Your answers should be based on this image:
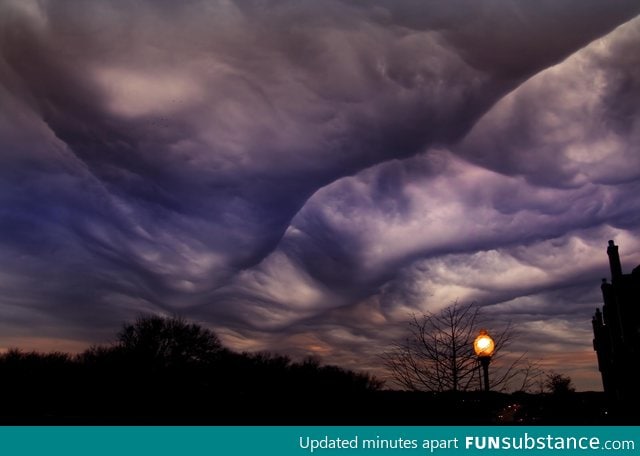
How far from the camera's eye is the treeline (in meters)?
30.5

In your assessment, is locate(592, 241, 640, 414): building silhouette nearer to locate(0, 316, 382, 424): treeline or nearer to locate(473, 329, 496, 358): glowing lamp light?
locate(0, 316, 382, 424): treeline

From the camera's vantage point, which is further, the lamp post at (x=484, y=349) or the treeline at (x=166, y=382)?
the treeline at (x=166, y=382)

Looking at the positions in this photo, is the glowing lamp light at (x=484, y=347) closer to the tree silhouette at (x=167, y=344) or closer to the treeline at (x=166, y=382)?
the treeline at (x=166, y=382)

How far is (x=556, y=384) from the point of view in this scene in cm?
8475

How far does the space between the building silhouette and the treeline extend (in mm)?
19847

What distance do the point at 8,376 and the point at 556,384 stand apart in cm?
8602

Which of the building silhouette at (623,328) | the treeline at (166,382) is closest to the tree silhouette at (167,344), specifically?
the treeline at (166,382)

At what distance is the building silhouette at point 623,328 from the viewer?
1310 inches

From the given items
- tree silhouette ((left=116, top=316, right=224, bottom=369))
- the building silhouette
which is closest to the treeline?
tree silhouette ((left=116, top=316, right=224, bottom=369))

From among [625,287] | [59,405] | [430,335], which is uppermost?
[625,287]

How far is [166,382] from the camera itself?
5109cm

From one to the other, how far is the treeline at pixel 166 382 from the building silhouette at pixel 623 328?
1985 centimetres
